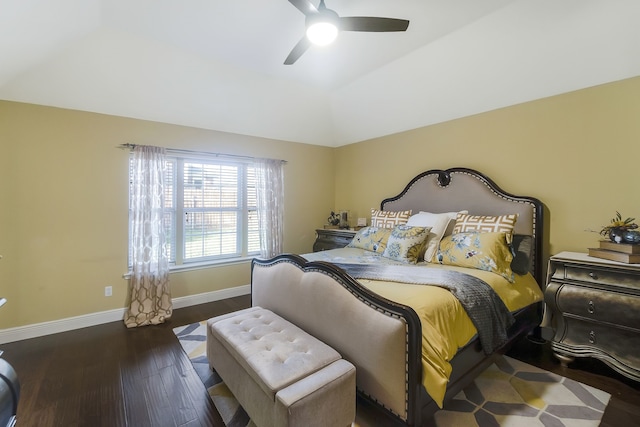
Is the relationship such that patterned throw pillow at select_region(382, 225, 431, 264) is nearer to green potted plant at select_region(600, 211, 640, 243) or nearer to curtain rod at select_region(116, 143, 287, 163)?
green potted plant at select_region(600, 211, 640, 243)

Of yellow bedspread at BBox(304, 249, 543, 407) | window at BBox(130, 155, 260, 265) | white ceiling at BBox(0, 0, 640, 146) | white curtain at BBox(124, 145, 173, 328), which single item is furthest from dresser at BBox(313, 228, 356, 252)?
white curtain at BBox(124, 145, 173, 328)

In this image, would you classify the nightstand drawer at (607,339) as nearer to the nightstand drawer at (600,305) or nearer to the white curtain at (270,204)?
the nightstand drawer at (600,305)

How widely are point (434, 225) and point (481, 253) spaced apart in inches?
24.9

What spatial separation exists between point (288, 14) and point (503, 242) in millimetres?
2762

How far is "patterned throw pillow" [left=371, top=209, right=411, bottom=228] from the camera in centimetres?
357

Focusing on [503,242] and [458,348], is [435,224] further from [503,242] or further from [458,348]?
[458,348]

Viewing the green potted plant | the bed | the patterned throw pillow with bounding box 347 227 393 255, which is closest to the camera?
the bed

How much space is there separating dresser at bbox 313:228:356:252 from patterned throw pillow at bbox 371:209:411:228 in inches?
16.4

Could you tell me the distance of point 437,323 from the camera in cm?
160

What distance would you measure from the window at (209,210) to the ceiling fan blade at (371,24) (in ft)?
8.87

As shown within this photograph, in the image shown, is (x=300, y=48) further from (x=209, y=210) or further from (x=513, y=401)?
(x=513, y=401)

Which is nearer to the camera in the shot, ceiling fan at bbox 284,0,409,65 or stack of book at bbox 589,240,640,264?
ceiling fan at bbox 284,0,409,65

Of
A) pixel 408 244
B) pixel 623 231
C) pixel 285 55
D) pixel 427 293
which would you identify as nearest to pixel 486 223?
pixel 408 244

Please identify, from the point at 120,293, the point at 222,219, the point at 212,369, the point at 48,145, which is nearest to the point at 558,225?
the point at 212,369
